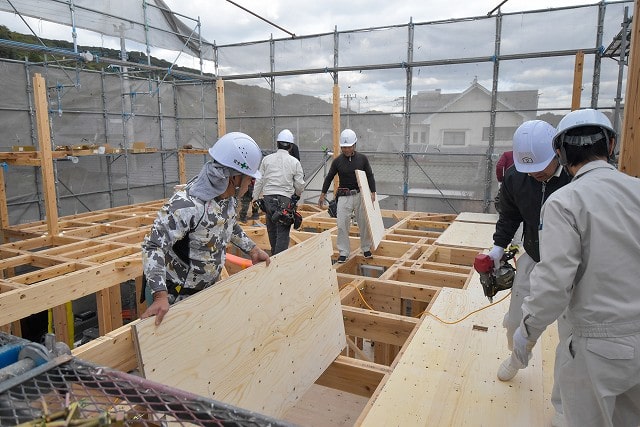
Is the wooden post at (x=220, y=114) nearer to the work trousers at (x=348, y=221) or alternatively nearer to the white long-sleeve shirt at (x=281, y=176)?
the white long-sleeve shirt at (x=281, y=176)

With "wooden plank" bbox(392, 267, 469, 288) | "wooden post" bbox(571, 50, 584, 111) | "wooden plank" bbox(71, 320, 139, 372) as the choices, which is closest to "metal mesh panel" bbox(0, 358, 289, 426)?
"wooden plank" bbox(71, 320, 139, 372)

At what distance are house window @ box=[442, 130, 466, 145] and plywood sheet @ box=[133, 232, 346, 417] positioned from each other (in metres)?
6.61

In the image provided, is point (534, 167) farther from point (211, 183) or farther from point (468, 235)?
point (468, 235)

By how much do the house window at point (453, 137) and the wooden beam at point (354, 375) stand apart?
701cm

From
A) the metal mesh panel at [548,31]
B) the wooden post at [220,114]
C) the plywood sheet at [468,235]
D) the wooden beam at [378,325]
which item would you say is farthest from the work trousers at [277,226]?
the metal mesh panel at [548,31]

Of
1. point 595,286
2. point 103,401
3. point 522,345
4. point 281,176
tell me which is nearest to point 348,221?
point 281,176

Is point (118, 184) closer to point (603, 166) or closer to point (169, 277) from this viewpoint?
point (169, 277)

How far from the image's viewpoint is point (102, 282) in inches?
168

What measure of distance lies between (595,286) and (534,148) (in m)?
0.94

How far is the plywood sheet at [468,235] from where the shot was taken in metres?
5.55

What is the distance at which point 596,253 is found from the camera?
4.89ft

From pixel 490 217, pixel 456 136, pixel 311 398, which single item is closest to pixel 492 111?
pixel 456 136

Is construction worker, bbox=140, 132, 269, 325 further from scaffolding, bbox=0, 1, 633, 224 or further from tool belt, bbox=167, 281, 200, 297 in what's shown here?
scaffolding, bbox=0, 1, 633, 224

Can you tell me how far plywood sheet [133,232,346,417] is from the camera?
2006 millimetres
